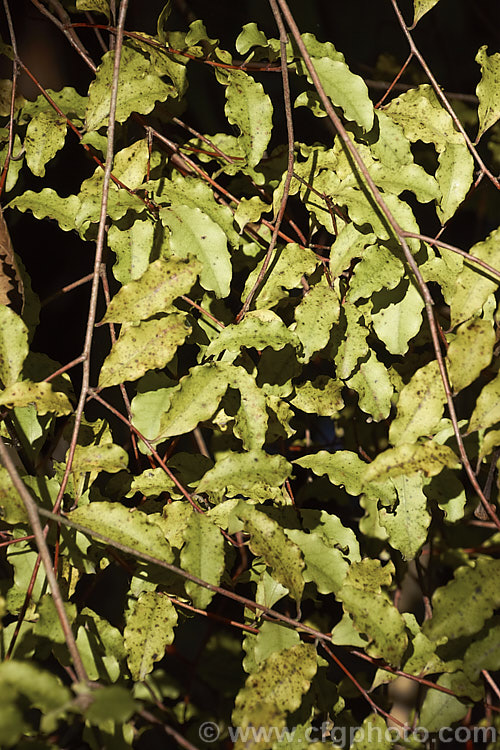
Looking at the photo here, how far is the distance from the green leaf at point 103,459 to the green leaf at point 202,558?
0.11 metres

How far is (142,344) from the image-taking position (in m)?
0.73

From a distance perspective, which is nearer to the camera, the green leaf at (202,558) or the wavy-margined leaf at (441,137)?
the green leaf at (202,558)

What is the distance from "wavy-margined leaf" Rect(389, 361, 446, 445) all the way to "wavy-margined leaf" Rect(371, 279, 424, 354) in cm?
11

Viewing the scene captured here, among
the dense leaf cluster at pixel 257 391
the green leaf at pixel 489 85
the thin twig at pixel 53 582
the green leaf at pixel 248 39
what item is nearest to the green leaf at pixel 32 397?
the dense leaf cluster at pixel 257 391

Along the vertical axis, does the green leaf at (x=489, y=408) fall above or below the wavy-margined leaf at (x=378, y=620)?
above

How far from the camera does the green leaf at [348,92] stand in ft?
2.63

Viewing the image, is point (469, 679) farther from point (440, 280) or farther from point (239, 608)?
point (239, 608)

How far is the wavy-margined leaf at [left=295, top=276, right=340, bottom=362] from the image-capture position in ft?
2.56

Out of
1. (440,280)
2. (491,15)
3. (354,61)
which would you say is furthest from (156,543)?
(491,15)

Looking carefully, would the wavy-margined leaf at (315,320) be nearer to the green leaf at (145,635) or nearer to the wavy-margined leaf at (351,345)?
the wavy-margined leaf at (351,345)

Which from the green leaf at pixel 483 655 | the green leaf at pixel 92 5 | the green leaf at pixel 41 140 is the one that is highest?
the green leaf at pixel 92 5

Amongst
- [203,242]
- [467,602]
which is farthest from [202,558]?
[203,242]

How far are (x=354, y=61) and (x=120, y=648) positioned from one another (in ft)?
4.85

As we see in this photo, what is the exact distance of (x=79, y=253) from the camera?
128 cm
